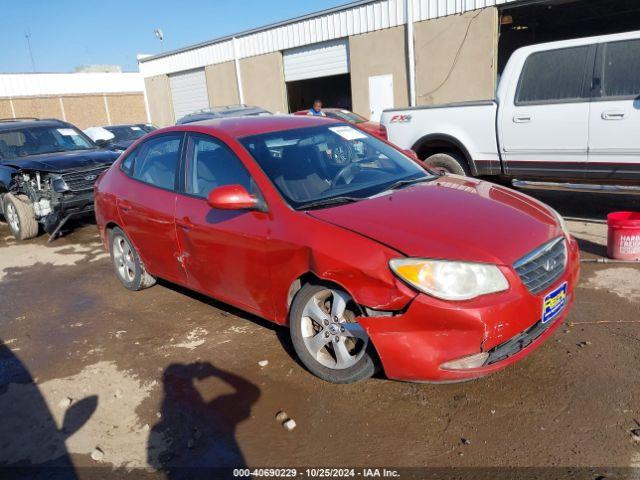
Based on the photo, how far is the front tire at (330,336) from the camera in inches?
122

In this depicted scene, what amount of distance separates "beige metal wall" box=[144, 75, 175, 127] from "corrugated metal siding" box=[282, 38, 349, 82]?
29.7 ft

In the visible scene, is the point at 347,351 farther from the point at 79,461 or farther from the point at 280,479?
the point at 79,461

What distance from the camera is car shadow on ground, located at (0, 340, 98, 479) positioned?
282 cm

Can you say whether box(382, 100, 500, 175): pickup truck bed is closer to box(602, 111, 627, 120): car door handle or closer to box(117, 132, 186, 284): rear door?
box(602, 111, 627, 120): car door handle

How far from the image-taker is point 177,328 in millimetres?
4422

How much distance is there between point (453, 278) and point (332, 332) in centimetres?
83

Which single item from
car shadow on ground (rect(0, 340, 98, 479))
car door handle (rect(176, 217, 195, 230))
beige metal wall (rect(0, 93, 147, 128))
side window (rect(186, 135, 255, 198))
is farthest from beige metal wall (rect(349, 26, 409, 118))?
beige metal wall (rect(0, 93, 147, 128))

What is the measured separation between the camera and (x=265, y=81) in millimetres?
21281

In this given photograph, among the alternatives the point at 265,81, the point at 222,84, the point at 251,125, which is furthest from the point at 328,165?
the point at 222,84

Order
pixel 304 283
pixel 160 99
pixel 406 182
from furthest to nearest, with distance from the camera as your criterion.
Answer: pixel 160 99, pixel 406 182, pixel 304 283

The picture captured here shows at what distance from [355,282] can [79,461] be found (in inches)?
69.7

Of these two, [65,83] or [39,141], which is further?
[65,83]

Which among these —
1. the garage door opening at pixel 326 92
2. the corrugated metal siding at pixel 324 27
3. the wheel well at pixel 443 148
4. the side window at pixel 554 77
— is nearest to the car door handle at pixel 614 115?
the side window at pixel 554 77

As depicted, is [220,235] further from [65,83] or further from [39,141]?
[65,83]
